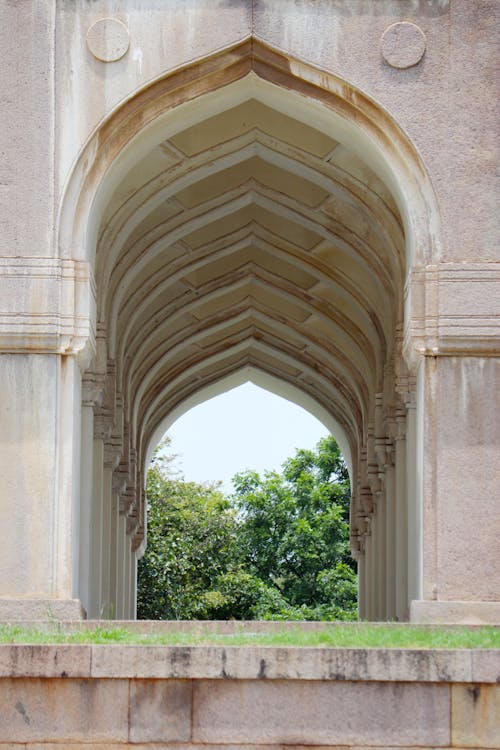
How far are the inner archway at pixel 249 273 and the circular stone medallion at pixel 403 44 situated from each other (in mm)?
369

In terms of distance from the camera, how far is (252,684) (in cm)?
773

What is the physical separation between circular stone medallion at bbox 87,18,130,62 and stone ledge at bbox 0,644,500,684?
4975mm

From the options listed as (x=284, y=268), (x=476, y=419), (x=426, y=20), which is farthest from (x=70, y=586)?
(x=284, y=268)

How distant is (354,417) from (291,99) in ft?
31.3

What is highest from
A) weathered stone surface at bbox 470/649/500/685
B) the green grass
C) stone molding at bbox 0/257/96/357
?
stone molding at bbox 0/257/96/357

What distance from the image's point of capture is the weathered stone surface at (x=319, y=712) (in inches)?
301

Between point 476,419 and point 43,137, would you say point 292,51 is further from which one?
point 476,419

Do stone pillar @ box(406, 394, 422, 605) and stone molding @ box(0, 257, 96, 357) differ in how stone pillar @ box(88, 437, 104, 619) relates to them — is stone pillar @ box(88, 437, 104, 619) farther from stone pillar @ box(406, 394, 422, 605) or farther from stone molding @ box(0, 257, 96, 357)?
stone molding @ box(0, 257, 96, 357)

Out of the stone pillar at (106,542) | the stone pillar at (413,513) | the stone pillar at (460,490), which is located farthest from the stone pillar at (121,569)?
the stone pillar at (460,490)

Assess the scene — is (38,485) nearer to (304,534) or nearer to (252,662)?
(252,662)

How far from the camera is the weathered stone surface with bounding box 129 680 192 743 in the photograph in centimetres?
770

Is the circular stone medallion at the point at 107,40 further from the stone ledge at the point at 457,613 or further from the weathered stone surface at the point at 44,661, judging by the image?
the weathered stone surface at the point at 44,661

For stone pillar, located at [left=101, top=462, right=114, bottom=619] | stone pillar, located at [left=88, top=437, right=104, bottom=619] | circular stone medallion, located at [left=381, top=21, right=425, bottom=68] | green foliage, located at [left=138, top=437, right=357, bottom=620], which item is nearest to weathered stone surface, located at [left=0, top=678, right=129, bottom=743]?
circular stone medallion, located at [left=381, top=21, right=425, bottom=68]

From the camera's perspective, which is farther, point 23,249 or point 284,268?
point 284,268
